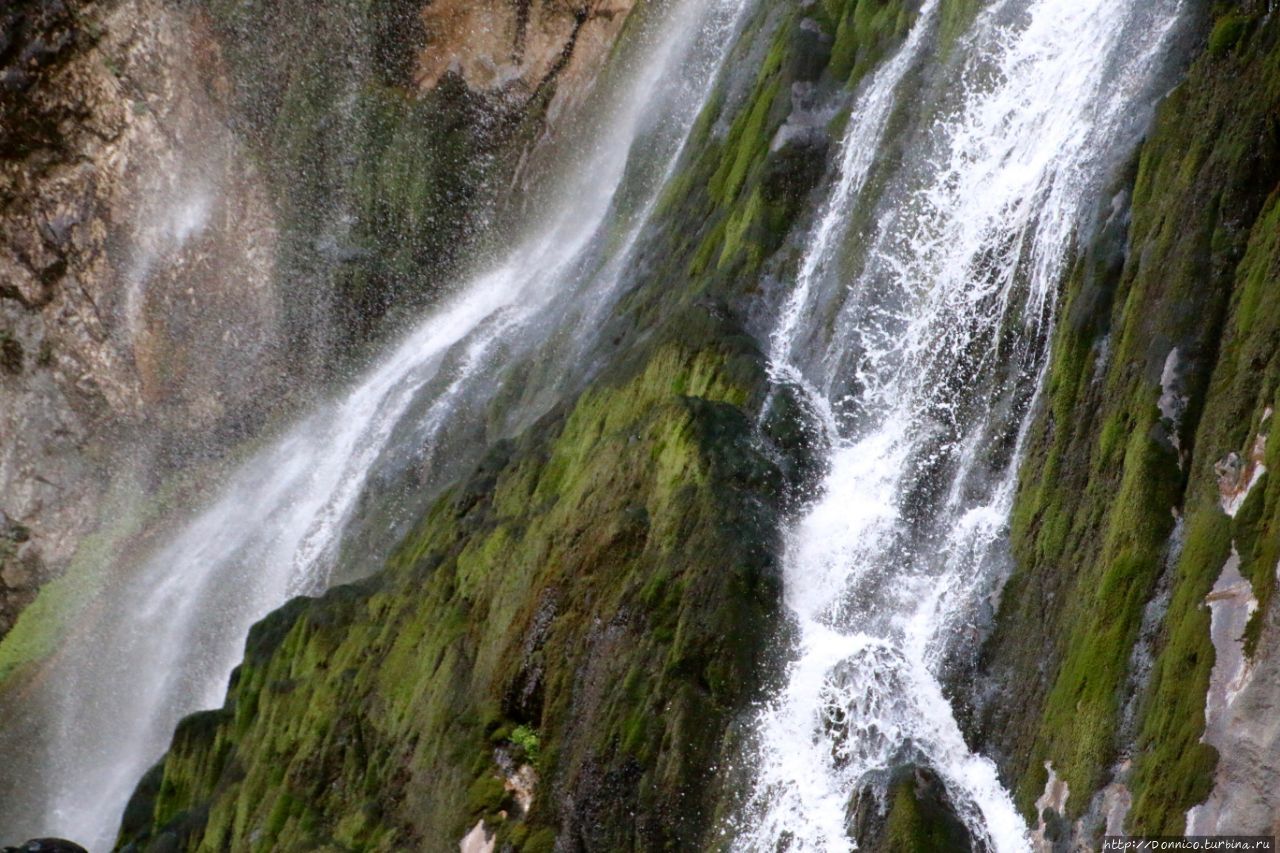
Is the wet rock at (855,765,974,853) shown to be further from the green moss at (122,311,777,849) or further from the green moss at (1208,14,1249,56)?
the green moss at (1208,14,1249,56)

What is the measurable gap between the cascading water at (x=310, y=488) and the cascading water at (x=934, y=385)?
24.7 feet

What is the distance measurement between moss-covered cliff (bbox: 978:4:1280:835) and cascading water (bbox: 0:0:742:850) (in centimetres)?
1121

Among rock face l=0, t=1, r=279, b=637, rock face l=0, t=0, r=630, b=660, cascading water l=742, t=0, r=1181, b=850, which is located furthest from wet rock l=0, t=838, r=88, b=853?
rock face l=0, t=1, r=279, b=637

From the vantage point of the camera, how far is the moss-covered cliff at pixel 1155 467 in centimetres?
760

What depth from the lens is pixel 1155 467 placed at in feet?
27.6

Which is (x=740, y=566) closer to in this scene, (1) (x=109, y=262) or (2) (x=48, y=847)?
(2) (x=48, y=847)

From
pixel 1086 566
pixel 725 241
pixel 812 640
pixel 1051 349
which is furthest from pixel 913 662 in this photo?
pixel 725 241

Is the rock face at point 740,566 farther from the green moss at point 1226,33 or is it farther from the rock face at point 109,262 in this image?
the rock face at point 109,262

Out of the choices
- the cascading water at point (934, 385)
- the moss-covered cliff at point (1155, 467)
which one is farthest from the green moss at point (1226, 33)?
the cascading water at point (934, 385)

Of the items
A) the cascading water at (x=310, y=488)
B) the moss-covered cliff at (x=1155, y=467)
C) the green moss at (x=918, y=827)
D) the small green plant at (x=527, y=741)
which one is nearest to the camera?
the moss-covered cliff at (x=1155, y=467)

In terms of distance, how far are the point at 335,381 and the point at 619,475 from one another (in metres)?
19.5

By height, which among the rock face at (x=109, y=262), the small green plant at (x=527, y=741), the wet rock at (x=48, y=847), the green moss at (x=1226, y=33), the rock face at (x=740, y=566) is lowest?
the wet rock at (x=48, y=847)

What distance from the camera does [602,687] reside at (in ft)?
38.0

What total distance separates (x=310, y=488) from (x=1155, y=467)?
20.0 metres
